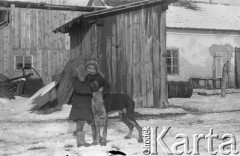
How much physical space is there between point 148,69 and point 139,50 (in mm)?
701

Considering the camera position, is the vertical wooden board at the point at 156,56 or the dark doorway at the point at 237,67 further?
the dark doorway at the point at 237,67

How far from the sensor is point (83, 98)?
668 cm

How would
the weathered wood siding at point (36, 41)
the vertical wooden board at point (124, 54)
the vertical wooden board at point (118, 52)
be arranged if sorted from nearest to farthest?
the vertical wooden board at point (118, 52) → the vertical wooden board at point (124, 54) → the weathered wood siding at point (36, 41)

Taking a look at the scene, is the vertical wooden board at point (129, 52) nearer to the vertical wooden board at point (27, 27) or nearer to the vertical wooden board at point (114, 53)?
the vertical wooden board at point (114, 53)

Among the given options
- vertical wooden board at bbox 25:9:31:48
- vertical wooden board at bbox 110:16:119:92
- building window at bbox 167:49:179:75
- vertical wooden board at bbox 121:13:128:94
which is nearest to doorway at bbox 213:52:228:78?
building window at bbox 167:49:179:75

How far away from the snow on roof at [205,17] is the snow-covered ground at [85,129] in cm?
1073

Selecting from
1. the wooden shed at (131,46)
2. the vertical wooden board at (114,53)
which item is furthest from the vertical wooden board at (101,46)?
the vertical wooden board at (114,53)

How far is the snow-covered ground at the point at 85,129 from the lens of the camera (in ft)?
21.4

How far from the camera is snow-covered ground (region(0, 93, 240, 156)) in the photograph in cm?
651

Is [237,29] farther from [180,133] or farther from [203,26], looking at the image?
[180,133]

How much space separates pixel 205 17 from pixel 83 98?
1933cm

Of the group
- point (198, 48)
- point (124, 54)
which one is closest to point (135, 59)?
point (124, 54)

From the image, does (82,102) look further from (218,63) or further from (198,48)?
(218,63)

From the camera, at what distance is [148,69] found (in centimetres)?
1262
